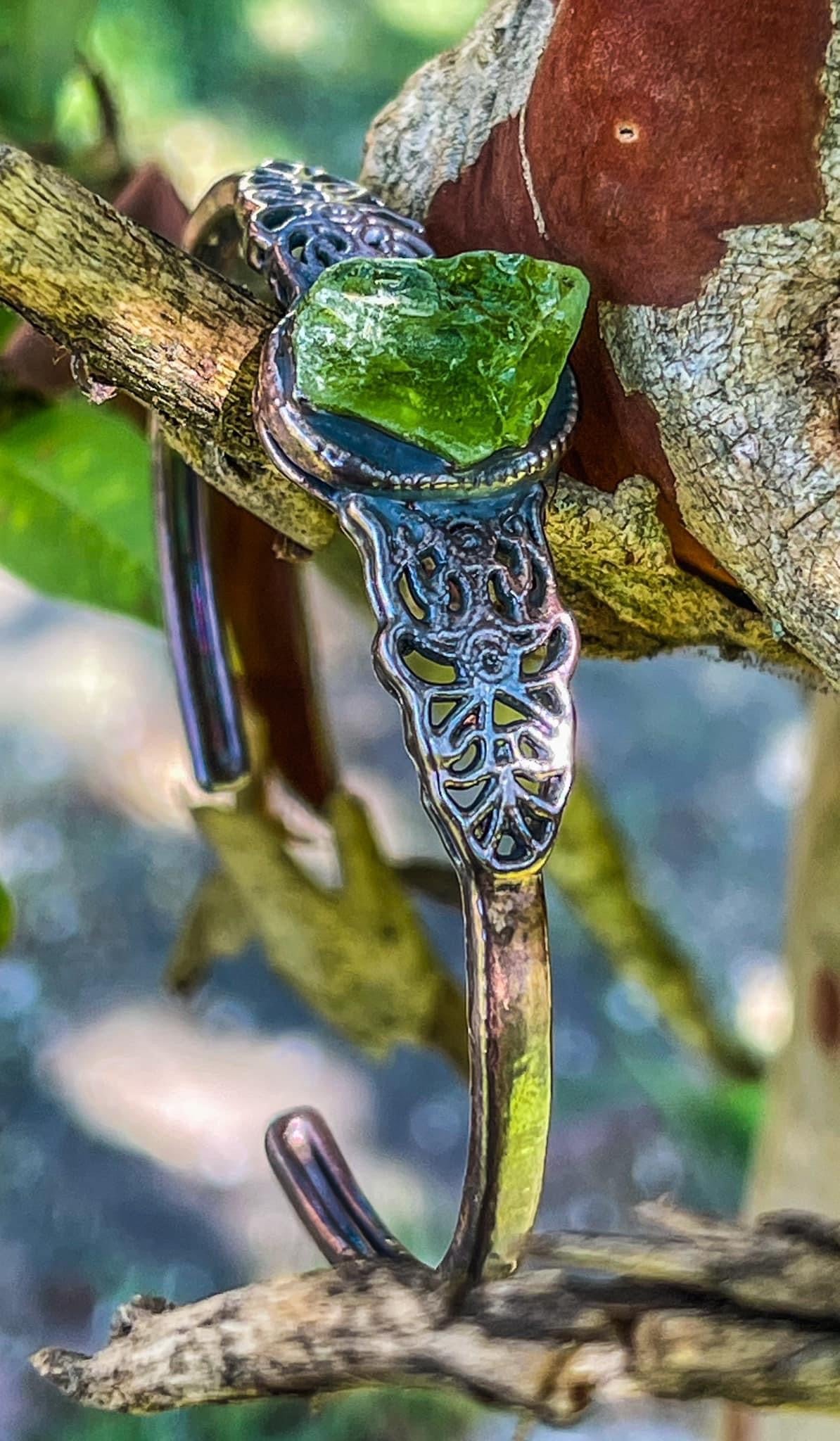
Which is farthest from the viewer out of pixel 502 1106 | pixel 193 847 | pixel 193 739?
pixel 193 847

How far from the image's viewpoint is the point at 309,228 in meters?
0.32

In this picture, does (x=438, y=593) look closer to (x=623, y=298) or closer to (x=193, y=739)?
(x=623, y=298)

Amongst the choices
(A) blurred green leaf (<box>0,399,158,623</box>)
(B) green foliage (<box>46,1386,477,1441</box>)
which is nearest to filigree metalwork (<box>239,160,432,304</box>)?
(A) blurred green leaf (<box>0,399,158,623</box>)

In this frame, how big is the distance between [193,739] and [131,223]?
0.71 ft

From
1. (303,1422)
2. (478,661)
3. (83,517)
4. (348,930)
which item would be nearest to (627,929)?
(348,930)

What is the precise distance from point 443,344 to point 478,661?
72 mm

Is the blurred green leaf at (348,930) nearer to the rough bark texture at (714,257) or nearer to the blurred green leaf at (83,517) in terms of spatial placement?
the blurred green leaf at (83,517)

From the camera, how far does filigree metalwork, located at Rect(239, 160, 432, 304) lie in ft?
1.04

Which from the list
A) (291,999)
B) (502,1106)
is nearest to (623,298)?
(502,1106)

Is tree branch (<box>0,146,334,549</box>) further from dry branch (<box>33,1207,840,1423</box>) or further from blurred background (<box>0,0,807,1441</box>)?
blurred background (<box>0,0,807,1441</box>)

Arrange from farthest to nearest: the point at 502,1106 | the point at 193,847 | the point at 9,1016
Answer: the point at 193,847
the point at 9,1016
the point at 502,1106

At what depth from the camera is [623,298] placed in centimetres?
31

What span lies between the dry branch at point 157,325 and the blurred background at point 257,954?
348 mm

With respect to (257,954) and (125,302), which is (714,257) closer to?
(125,302)
